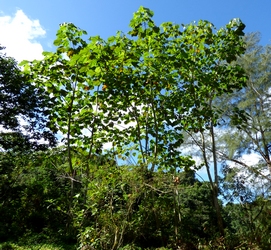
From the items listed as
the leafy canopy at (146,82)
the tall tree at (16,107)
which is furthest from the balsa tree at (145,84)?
the tall tree at (16,107)

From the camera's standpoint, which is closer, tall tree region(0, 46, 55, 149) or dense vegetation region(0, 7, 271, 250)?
dense vegetation region(0, 7, 271, 250)

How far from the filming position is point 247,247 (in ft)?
11.2

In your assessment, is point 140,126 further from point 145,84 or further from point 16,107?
point 16,107

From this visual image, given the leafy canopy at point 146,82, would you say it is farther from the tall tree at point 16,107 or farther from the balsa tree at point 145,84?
the tall tree at point 16,107

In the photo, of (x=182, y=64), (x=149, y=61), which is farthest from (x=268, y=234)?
(x=149, y=61)

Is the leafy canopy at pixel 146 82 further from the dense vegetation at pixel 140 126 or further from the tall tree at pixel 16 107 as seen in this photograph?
the tall tree at pixel 16 107

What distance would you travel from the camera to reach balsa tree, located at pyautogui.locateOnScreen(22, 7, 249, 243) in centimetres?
341

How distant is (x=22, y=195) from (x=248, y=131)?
822 centimetres

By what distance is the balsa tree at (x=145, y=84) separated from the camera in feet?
11.2

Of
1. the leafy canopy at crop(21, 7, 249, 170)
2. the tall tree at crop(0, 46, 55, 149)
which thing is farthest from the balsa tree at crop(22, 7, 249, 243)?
the tall tree at crop(0, 46, 55, 149)

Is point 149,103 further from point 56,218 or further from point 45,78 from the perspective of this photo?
point 56,218

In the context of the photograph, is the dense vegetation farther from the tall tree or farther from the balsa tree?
the tall tree

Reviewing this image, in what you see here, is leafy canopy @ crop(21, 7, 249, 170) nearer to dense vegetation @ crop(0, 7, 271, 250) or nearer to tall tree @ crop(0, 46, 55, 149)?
dense vegetation @ crop(0, 7, 271, 250)

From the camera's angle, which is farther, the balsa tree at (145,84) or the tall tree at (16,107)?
the tall tree at (16,107)
